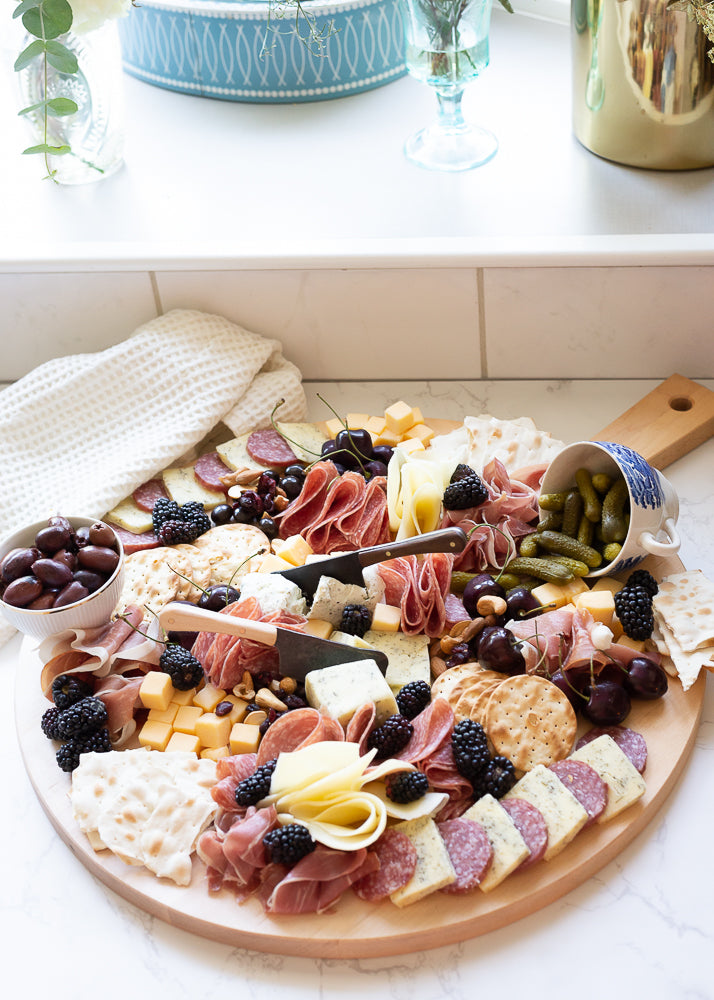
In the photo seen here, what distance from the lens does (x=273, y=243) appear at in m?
1.65

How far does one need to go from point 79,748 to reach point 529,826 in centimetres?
50

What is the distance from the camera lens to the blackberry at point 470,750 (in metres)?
1.10

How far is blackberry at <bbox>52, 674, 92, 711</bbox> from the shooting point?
120cm

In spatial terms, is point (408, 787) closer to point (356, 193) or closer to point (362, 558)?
point (362, 558)

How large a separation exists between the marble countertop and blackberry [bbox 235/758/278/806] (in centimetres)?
14

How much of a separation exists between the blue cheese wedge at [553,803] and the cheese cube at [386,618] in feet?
0.82

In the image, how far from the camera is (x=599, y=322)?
64.0 inches

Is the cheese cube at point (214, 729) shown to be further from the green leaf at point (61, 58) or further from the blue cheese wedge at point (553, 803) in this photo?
the green leaf at point (61, 58)

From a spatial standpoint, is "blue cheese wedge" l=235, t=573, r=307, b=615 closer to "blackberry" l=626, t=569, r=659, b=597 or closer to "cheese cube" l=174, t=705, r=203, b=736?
"cheese cube" l=174, t=705, r=203, b=736

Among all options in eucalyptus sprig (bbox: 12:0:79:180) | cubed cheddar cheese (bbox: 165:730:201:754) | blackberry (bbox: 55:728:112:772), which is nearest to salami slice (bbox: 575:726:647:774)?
cubed cheddar cheese (bbox: 165:730:201:754)

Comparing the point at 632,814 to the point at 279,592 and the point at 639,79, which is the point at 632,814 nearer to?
the point at 279,592

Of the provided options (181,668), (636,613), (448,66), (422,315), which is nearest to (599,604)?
(636,613)

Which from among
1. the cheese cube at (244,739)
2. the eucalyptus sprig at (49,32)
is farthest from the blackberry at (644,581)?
the eucalyptus sprig at (49,32)

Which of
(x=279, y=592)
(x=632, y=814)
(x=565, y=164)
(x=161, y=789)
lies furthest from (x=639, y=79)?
(x=161, y=789)
